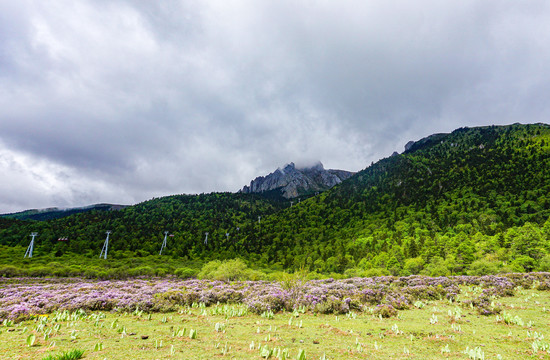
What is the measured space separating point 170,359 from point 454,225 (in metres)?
119

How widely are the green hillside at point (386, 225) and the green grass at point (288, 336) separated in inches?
1484

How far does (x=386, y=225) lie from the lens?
112625 mm

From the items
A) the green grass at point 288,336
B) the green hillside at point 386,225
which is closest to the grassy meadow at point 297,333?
the green grass at point 288,336

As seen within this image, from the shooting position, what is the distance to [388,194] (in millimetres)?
155000

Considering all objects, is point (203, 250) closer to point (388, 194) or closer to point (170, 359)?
point (170, 359)

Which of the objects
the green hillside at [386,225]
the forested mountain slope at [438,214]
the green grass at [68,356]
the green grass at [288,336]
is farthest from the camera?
the green hillside at [386,225]

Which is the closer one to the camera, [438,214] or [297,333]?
[297,333]

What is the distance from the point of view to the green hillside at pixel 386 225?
214 feet

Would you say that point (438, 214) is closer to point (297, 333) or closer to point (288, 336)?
point (297, 333)

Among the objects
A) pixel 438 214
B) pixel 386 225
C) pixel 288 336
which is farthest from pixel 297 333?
pixel 438 214

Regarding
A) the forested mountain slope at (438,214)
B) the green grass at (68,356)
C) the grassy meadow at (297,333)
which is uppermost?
the forested mountain slope at (438,214)

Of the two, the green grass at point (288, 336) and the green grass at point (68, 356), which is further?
the green grass at point (288, 336)

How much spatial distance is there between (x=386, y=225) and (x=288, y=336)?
383 feet

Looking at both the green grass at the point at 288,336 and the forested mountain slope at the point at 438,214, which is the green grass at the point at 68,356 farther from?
the forested mountain slope at the point at 438,214
